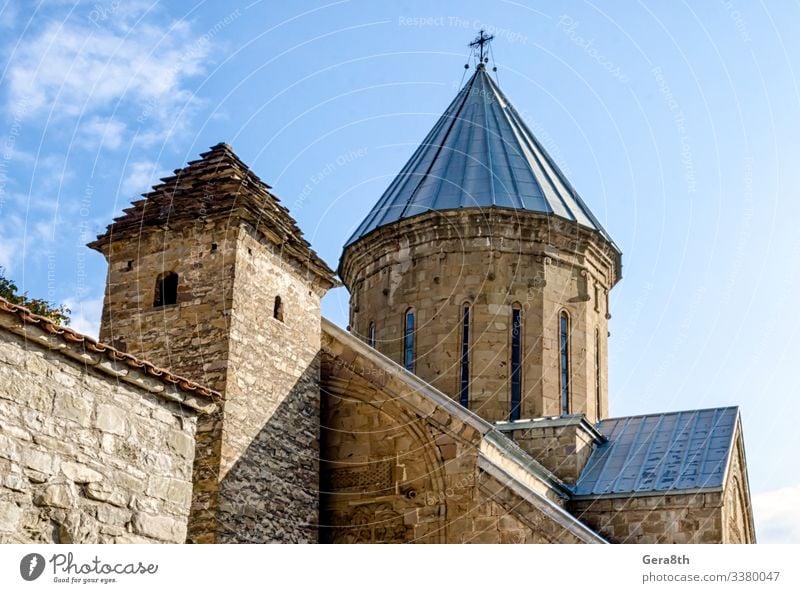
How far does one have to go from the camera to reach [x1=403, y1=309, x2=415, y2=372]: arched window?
17391mm

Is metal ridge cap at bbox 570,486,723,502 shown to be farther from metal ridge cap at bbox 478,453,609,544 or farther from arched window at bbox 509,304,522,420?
metal ridge cap at bbox 478,453,609,544

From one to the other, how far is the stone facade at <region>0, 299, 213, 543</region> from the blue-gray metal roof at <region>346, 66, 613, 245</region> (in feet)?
32.2

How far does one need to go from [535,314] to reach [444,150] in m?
3.99

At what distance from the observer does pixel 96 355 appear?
8.13 m

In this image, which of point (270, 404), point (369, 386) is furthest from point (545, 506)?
point (270, 404)

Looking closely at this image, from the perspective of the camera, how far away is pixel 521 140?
19.5 m

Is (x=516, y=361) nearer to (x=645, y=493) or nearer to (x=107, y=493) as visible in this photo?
(x=645, y=493)

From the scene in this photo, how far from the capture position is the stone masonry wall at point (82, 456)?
24.1ft

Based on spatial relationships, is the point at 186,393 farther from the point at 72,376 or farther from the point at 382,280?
the point at 382,280

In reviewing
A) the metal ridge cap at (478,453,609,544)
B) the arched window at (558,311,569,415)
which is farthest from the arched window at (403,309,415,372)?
the metal ridge cap at (478,453,609,544)

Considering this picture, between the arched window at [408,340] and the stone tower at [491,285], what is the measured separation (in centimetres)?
2

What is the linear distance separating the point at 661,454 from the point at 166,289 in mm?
8020

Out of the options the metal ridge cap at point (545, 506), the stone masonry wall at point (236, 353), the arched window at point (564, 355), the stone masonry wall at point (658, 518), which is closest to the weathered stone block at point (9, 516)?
the stone masonry wall at point (236, 353)
